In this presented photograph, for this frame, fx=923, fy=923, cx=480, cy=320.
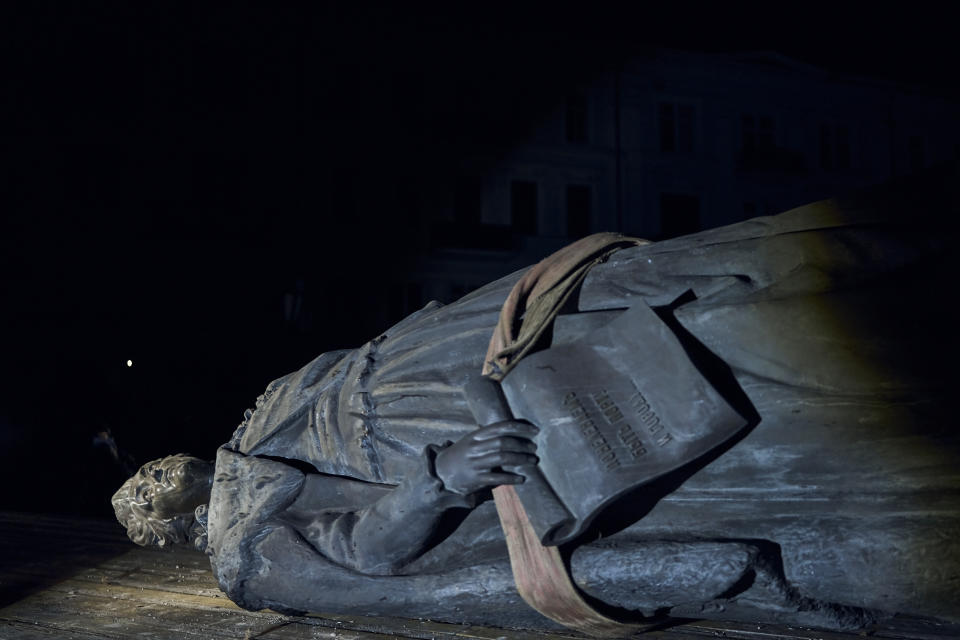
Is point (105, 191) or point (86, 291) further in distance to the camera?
point (105, 191)

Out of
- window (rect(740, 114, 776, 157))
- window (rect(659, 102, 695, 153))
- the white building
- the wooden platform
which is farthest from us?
window (rect(740, 114, 776, 157))

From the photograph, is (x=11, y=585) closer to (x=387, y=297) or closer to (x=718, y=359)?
(x=718, y=359)

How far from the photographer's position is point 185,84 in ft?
56.0

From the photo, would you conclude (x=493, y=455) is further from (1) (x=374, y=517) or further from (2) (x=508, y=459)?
(1) (x=374, y=517)

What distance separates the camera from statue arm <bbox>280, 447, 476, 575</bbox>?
7.31 ft

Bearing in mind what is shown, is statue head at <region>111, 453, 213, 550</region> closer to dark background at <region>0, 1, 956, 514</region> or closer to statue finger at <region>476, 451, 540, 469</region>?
statue finger at <region>476, 451, 540, 469</region>

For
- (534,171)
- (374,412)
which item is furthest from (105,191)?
(374,412)

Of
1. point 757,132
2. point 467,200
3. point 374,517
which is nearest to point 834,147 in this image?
point 757,132

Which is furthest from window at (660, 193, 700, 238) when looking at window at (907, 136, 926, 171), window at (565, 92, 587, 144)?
window at (907, 136, 926, 171)

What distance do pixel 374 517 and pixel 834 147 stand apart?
2186 centimetres

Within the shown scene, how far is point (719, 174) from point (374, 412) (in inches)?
771

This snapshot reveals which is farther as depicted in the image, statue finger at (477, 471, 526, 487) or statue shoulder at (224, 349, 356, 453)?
statue shoulder at (224, 349, 356, 453)

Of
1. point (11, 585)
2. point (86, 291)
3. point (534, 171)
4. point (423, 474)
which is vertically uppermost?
point (534, 171)

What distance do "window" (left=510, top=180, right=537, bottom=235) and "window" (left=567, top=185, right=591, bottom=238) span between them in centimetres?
81
